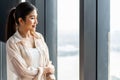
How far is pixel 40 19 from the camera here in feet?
10.0

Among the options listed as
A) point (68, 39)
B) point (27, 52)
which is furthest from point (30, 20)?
point (68, 39)

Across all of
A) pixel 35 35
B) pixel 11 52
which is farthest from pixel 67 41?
pixel 11 52

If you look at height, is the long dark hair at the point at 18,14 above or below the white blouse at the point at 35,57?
above

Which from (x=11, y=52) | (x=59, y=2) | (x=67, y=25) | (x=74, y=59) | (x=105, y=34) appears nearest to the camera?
(x=105, y=34)

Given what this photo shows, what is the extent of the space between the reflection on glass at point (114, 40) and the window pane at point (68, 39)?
44 cm

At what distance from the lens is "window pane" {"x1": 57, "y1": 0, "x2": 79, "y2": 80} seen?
2.28m

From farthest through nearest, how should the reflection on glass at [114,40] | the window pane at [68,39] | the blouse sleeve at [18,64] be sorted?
the window pane at [68,39] < the blouse sleeve at [18,64] < the reflection on glass at [114,40]

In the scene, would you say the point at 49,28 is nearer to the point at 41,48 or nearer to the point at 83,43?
the point at 41,48

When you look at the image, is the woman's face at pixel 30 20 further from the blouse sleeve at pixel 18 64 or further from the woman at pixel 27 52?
the blouse sleeve at pixel 18 64

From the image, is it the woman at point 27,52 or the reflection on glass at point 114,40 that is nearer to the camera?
the reflection on glass at point 114,40

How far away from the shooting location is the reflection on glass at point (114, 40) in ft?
5.83

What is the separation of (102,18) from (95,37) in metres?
0.12

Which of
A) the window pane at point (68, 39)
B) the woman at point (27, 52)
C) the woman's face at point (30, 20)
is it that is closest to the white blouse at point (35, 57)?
the woman at point (27, 52)

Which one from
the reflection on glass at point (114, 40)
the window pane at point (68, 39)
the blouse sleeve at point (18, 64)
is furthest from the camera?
the window pane at point (68, 39)
